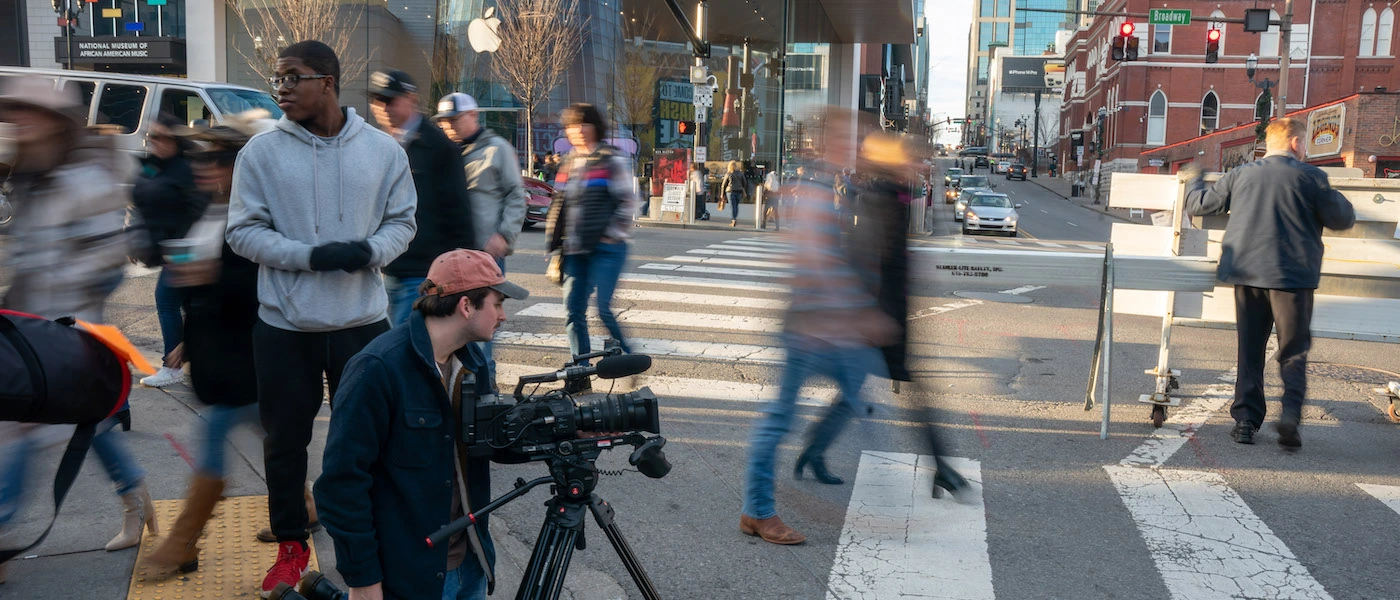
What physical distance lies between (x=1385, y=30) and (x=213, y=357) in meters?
72.8

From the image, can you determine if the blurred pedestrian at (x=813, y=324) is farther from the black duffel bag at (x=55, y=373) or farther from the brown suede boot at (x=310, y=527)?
the black duffel bag at (x=55, y=373)

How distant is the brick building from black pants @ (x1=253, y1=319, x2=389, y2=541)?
60.4 meters

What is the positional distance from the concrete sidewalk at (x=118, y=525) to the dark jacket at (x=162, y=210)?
779mm

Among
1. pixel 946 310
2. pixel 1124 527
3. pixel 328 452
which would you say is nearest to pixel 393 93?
pixel 328 452

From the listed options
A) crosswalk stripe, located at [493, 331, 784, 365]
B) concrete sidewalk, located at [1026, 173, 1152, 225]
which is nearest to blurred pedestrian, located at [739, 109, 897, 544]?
crosswalk stripe, located at [493, 331, 784, 365]

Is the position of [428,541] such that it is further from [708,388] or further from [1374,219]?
[1374,219]

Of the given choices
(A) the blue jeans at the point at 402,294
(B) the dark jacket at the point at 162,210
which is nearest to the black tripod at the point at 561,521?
(B) the dark jacket at the point at 162,210

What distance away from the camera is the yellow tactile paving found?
366 cm

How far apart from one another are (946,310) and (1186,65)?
6509 centimetres

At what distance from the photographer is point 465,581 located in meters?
2.96

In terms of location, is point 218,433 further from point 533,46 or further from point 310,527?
point 533,46

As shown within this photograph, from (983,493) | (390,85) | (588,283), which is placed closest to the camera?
(390,85)

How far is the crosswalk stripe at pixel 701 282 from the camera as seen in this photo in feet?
40.5

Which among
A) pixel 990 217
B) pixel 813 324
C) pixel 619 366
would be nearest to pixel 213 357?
pixel 619 366
